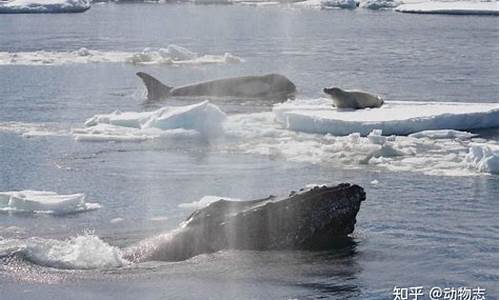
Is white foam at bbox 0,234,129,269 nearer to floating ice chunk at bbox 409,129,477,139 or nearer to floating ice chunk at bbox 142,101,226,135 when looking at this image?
floating ice chunk at bbox 409,129,477,139

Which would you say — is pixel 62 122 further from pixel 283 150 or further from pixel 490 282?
pixel 490 282

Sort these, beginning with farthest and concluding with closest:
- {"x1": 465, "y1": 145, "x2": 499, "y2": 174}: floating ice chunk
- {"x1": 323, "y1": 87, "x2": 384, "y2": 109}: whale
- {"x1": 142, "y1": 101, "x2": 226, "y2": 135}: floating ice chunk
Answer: {"x1": 323, "y1": 87, "x2": 384, "y2": 109}: whale, {"x1": 142, "y1": 101, "x2": 226, "y2": 135}: floating ice chunk, {"x1": 465, "y1": 145, "x2": 499, "y2": 174}: floating ice chunk

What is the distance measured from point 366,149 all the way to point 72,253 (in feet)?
29.1

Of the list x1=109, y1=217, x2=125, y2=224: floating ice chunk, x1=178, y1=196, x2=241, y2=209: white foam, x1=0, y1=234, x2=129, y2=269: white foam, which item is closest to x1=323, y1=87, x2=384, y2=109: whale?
x1=178, y1=196, x2=241, y2=209: white foam

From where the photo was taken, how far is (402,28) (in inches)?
2539

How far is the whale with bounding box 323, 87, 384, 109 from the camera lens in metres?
26.0

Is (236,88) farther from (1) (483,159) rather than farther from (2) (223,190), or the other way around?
(2) (223,190)

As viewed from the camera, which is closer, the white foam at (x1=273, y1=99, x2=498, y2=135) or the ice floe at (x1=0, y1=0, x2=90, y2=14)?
the white foam at (x1=273, y1=99, x2=498, y2=135)

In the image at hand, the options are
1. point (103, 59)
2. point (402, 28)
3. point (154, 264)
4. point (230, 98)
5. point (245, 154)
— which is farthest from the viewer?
point (402, 28)

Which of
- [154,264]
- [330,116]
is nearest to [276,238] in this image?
[154,264]

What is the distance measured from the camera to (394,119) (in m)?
22.6

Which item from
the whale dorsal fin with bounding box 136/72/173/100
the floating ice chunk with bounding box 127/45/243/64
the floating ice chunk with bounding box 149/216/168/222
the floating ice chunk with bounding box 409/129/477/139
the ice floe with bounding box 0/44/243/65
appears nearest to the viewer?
the floating ice chunk with bounding box 149/216/168/222

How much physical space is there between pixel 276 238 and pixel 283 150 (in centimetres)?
849

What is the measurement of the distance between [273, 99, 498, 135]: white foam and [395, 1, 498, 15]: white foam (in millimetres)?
54380
